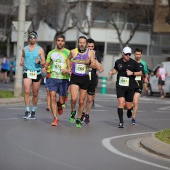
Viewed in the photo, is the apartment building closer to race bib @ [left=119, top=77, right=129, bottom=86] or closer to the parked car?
the parked car

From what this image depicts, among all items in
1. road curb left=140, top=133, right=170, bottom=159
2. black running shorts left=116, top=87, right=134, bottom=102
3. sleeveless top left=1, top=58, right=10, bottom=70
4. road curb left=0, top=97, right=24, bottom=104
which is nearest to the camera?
road curb left=140, top=133, right=170, bottom=159

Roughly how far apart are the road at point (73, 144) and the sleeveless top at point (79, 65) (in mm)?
1214

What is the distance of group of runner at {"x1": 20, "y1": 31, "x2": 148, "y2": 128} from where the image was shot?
14.0 meters

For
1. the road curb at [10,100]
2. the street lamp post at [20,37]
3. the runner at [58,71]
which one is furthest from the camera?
the street lamp post at [20,37]

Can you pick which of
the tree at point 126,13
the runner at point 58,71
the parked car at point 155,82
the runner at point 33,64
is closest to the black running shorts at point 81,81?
the runner at point 58,71

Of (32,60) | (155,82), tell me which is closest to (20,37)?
(32,60)

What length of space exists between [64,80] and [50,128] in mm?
1355

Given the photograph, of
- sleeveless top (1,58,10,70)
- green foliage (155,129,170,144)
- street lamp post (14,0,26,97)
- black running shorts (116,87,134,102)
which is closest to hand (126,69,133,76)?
black running shorts (116,87,134,102)

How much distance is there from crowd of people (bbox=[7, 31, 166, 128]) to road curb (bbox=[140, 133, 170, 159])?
8.03 feet

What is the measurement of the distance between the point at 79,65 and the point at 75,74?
0.24 m

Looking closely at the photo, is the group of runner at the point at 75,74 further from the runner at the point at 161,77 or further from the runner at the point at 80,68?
the runner at the point at 161,77

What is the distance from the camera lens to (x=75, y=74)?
46.1ft

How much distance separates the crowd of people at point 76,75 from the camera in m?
14.0

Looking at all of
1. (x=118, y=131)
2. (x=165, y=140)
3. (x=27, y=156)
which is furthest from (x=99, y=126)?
(x=27, y=156)
